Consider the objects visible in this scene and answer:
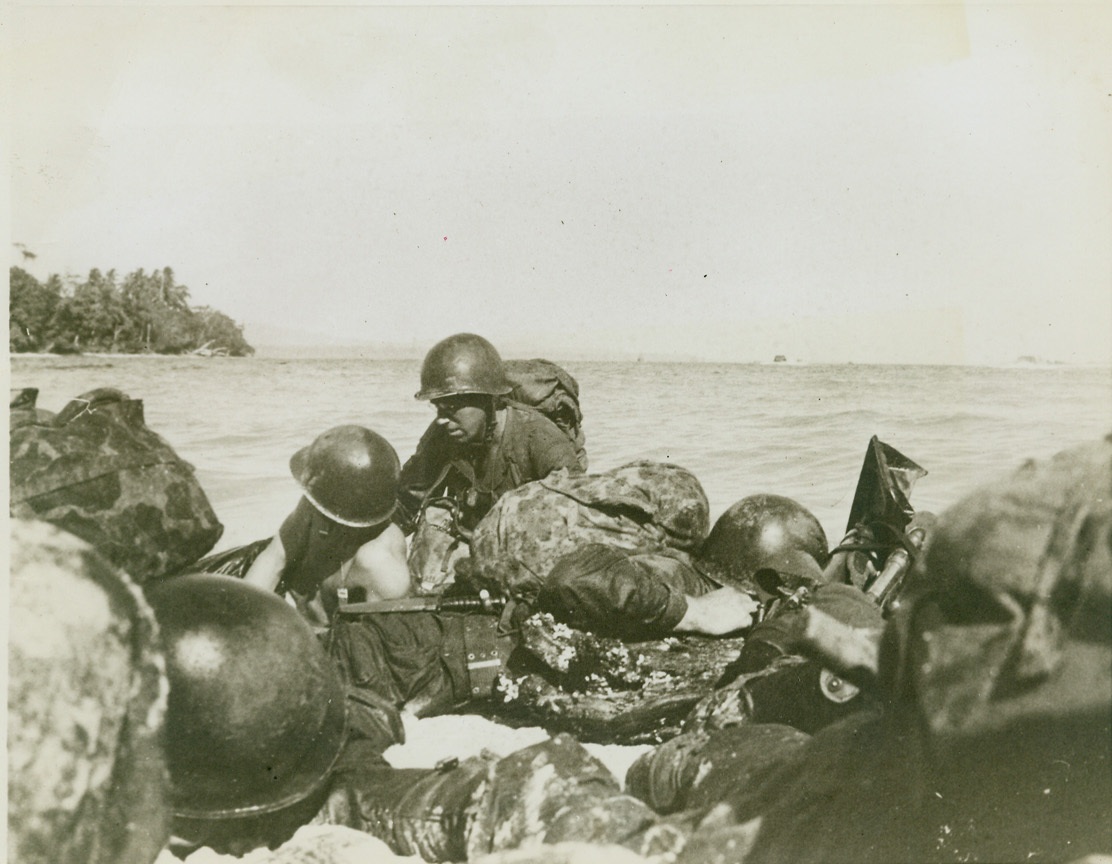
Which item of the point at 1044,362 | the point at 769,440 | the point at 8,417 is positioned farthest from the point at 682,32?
the point at 8,417

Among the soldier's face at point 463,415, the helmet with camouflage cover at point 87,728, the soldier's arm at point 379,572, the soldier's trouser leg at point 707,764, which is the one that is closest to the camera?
the helmet with camouflage cover at point 87,728

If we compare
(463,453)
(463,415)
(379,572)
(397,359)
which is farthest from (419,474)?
(379,572)

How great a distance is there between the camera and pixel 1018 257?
4.34 metres

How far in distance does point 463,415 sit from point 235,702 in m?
2.44

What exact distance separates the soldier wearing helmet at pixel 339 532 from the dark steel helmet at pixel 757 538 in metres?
1.80

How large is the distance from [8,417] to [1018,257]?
15.2 ft

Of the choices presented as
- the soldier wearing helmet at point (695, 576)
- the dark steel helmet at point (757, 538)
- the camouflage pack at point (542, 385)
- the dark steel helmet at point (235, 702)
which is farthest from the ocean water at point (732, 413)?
the dark steel helmet at point (235, 702)

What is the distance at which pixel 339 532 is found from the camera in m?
5.11

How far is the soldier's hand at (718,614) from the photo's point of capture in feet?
14.9

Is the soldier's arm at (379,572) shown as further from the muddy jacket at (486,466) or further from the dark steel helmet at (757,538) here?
the dark steel helmet at (757,538)

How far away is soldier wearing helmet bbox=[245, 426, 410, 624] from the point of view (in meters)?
4.85

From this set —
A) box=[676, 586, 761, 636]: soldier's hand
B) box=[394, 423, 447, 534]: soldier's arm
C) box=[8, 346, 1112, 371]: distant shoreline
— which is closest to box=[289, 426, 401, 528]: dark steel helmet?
box=[8, 346, 1112, 371]: distant shoreline

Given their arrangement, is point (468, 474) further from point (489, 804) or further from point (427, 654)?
point (489, 804)

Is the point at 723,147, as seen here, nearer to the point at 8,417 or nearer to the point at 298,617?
the point at 298,617
